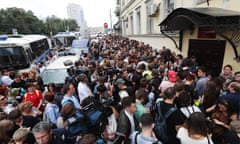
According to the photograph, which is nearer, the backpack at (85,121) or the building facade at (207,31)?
the backpack at (85,121)

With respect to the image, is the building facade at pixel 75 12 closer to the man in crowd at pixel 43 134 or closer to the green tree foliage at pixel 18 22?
the green tree foliage at pixel 18 22

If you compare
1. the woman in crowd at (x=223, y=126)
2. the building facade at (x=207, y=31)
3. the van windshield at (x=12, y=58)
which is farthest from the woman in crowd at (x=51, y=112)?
the van windshield at (x=12, y=58)

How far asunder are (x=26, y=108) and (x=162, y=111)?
2.44m

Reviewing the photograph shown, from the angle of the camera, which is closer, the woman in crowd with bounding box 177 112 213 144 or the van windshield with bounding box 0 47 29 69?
the woman in crowd with bounding box 177 112 213 144

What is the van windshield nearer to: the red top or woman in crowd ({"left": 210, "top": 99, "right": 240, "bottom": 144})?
the red top

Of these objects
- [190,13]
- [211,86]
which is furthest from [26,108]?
[190,13]

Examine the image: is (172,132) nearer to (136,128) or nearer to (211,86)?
(136,128)

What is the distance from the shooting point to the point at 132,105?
A: 275cm

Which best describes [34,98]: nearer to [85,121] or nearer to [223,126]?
[85,121]

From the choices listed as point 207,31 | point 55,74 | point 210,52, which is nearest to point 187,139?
point 210,52

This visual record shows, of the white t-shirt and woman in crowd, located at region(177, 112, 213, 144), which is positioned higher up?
woman in crowd, located at region(177, 112, 213, 144)

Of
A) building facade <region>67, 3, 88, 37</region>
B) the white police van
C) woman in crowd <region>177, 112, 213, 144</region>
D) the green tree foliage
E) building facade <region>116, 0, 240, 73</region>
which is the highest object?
building facade <region>67, 3, 88, 37</region>

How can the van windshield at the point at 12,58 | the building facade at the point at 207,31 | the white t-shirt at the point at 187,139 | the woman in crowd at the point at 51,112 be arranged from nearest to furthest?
1. the white t-shirt at the point at 187,139
2. the woman in crowd at the point at 51,112
3. the building facade at the point at 207,31
4. the van windshield at the point at 12,58

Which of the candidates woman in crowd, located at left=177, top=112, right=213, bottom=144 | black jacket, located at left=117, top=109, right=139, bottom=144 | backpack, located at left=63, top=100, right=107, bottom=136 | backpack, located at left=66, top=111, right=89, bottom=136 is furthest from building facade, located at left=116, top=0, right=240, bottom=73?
backpack, located at left=66, top=111, right=89, bottom=136
